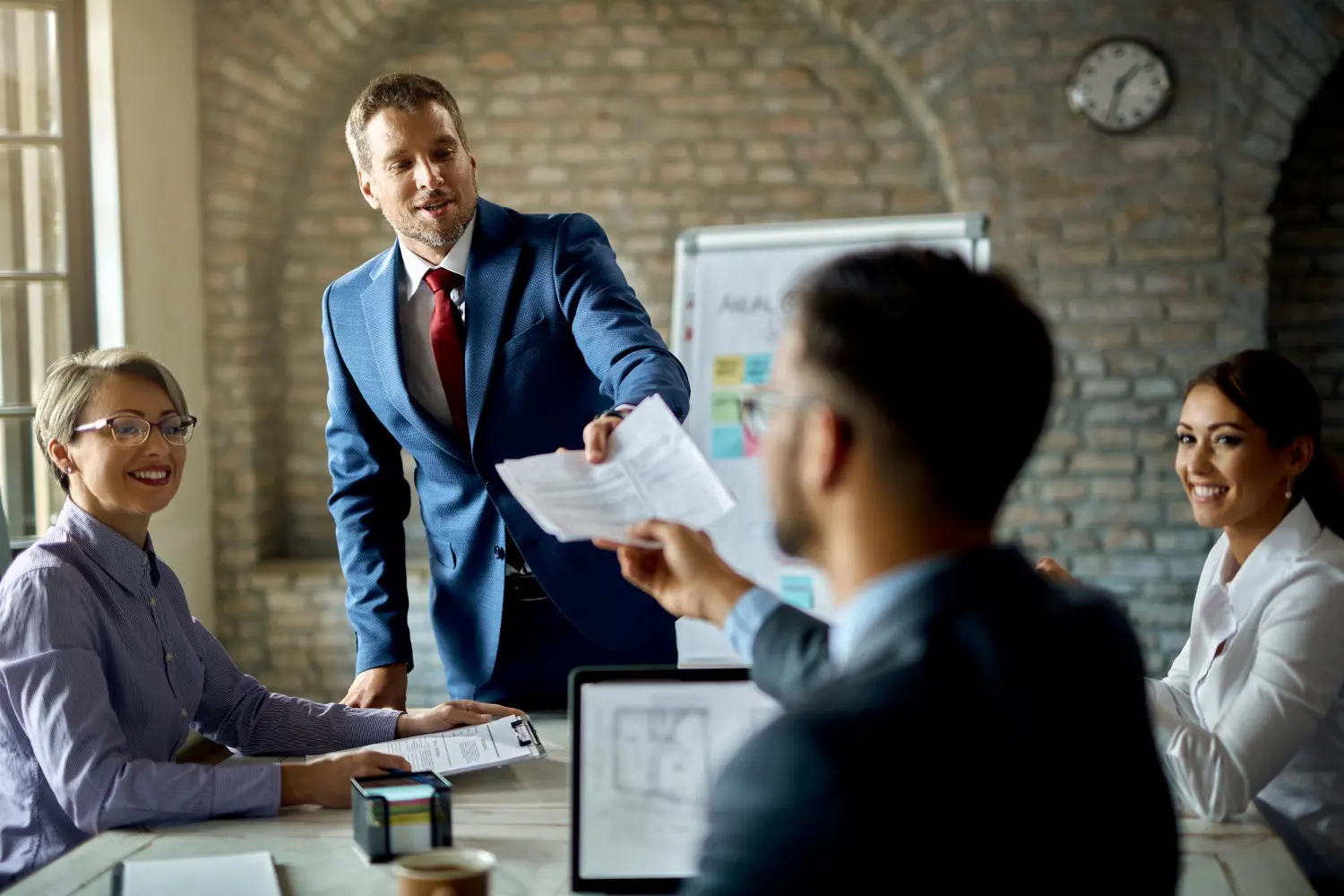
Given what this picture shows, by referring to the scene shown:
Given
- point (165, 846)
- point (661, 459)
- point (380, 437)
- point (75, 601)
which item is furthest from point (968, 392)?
point (380, 437)

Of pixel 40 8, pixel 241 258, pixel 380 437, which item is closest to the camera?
pixel 380 437

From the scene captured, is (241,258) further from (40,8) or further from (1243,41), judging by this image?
(1243,41)

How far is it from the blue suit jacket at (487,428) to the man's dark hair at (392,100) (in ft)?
0.64

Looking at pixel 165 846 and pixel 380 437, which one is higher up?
pixel 380 437

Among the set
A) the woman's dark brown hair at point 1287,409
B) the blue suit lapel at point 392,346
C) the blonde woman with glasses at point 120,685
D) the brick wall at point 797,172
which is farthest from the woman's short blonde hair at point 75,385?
the brick wall at point 797,172

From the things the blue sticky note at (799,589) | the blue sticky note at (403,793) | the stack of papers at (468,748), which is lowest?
the blue sticky note at (799,589)

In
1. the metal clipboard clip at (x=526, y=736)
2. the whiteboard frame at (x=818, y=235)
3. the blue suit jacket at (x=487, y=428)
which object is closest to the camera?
the metal clipboard clip at (x=526, y=736)

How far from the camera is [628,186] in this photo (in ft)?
16.3

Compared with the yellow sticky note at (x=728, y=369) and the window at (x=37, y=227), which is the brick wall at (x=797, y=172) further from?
the yellow sticky note at (x=728, y=369)

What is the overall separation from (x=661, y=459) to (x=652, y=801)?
0.38 metres

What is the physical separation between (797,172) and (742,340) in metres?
1.12

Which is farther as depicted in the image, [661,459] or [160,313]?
[160,313]

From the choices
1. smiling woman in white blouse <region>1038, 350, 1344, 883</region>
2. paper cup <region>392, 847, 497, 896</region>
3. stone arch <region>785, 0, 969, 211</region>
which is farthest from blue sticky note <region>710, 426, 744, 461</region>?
paper cup <region>392, 847, 497, 896</region>

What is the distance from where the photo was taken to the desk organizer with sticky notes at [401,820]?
4.75 feet
